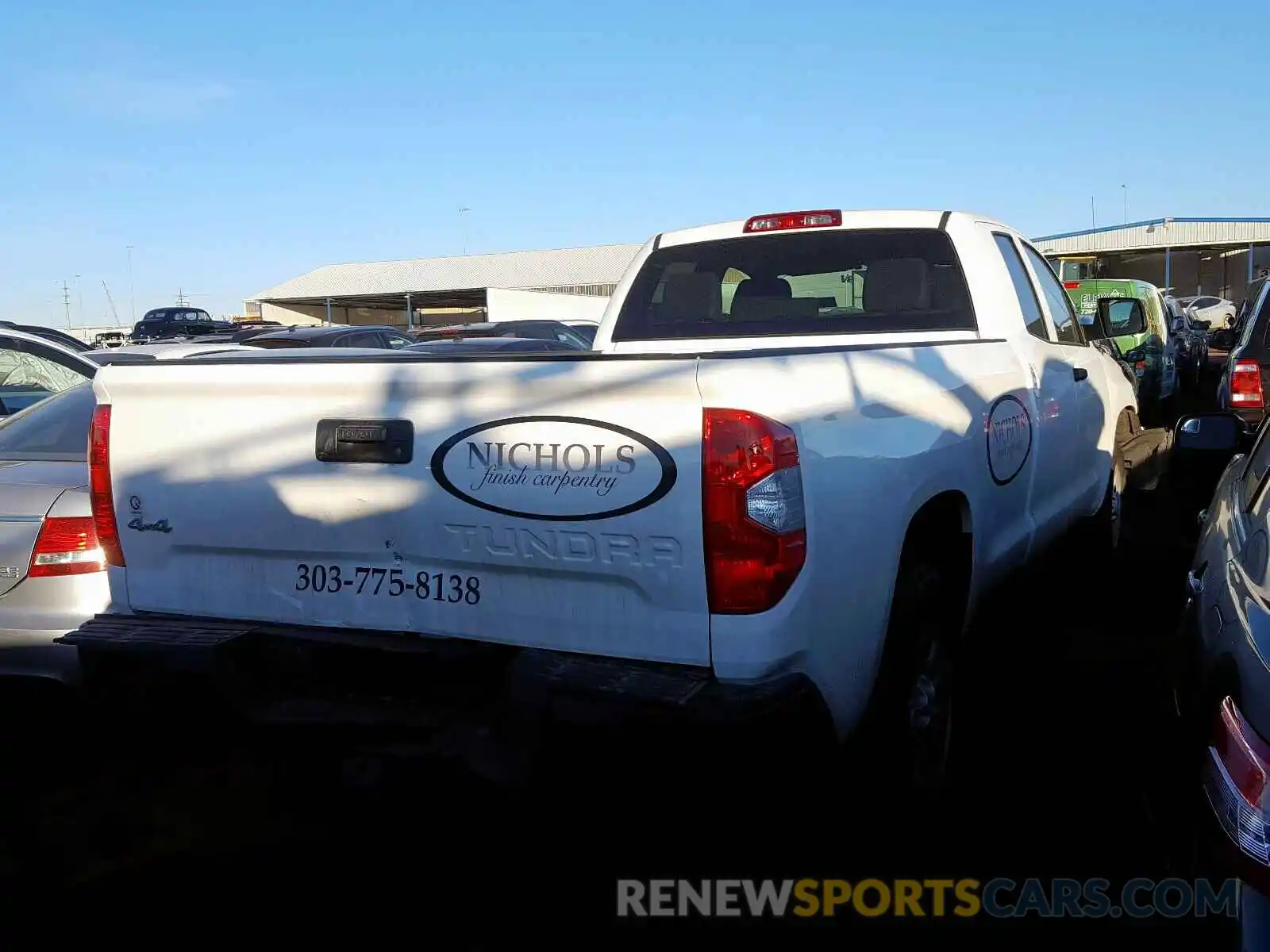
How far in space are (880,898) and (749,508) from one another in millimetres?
1353

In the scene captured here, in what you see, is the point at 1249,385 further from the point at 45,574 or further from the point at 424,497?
the point at 45,574

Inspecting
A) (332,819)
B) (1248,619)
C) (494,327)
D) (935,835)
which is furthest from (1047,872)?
(494,327)

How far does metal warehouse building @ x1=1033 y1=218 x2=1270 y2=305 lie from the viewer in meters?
55.0

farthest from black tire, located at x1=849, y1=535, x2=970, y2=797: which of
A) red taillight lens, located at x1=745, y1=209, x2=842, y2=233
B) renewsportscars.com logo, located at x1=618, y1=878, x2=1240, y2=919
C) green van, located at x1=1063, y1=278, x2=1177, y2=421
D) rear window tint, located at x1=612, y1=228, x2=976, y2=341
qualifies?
green van, located at x1=1063, y1=278, x2=1177, y2=421

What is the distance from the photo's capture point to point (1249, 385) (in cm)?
682

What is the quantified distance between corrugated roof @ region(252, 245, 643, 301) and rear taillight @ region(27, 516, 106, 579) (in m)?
52.8

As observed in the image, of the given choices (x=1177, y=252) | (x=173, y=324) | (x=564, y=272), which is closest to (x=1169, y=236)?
(x=1177, y=252)

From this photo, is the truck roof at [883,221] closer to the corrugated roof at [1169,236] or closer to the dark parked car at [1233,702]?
the dark parked car at [1233,702]

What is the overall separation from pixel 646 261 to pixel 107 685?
132 inches

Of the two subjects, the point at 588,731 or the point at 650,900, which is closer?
the point at 588,731

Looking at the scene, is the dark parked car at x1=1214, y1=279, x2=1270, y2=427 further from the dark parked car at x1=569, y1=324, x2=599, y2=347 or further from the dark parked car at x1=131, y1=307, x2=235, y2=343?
the dark parked car at x1=131, y1=307, x2=235, y2=343

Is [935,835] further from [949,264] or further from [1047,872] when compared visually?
[949,264]

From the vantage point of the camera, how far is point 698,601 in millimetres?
2703

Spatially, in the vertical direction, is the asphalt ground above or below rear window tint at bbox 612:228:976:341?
below
